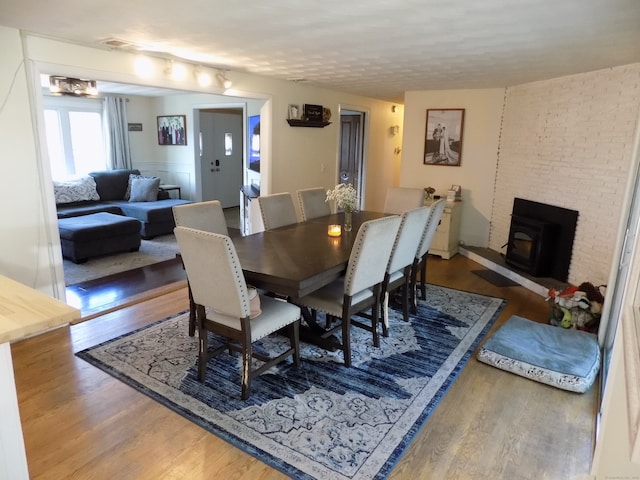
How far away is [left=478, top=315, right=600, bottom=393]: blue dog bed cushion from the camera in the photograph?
2.64 metres

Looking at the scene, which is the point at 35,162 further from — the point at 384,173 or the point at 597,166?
the point at 384,173

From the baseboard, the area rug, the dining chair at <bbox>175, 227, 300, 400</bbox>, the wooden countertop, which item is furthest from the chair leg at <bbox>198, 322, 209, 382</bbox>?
the baseboard

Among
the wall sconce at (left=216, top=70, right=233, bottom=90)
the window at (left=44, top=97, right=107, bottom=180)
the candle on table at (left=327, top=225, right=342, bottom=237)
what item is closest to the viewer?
the candle on table at (left=327, top=225, right=342, bottom=237)

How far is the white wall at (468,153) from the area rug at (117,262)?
3664 mm

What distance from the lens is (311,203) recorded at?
437cm

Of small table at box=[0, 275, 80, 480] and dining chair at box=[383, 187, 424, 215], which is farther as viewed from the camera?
dining chair at box=[383, 187, 424, 215]

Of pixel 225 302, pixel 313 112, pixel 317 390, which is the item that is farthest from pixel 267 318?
pixel 313 112

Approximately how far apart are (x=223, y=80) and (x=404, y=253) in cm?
271

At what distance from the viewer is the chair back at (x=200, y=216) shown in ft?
10.2

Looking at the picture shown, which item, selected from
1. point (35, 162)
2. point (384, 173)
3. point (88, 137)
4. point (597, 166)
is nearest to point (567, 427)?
point (597, 166)

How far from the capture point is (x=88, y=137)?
7.47 m

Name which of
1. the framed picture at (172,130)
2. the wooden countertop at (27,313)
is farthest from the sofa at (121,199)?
the wooden countertop at (27,313)

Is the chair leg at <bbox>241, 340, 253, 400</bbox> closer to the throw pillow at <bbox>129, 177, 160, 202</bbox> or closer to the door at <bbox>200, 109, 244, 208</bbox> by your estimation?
the throw pillow at <bbox>129, 177, 160, 202</bbox>

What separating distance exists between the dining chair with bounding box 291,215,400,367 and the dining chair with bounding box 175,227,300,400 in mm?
290
